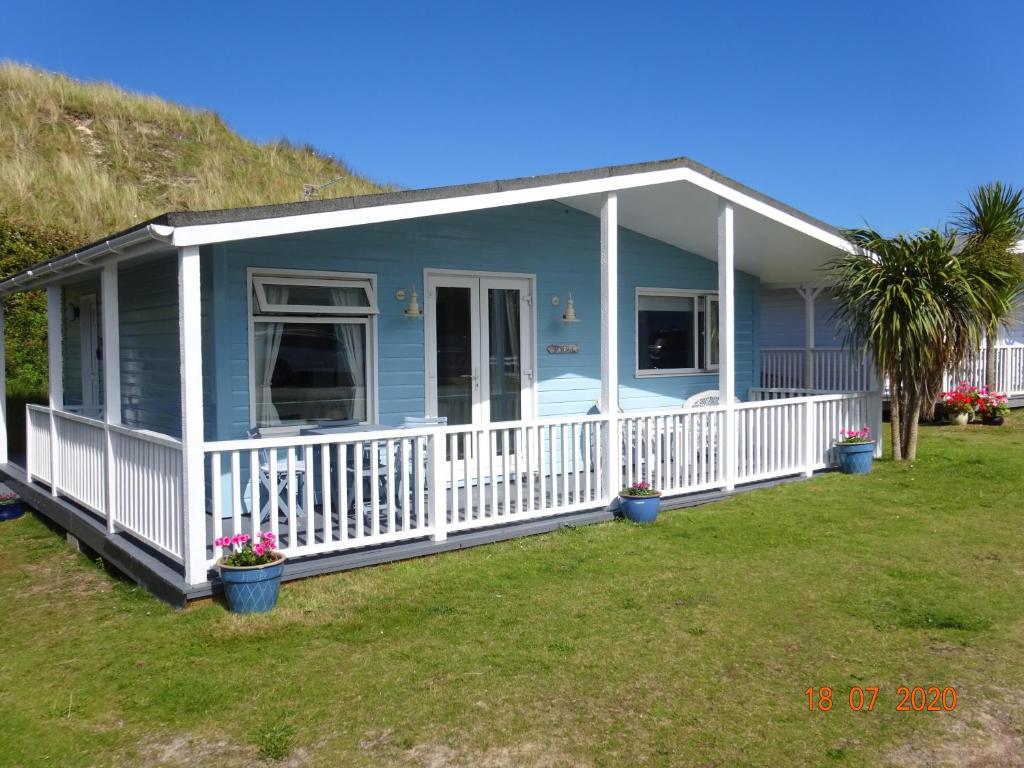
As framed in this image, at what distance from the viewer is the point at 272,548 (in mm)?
4824

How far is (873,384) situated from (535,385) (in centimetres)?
389

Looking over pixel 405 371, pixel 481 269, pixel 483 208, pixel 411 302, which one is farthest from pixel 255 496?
pixel 481 269

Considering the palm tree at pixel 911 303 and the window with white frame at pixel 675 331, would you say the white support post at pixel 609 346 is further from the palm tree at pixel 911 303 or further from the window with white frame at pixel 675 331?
the palm tree at pixel 911 303

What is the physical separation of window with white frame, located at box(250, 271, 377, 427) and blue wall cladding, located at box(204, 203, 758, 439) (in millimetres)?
112

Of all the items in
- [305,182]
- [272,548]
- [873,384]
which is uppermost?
[305,182]

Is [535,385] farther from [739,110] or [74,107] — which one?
[74,107]

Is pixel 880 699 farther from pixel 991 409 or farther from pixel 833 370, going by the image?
pixel 991 409

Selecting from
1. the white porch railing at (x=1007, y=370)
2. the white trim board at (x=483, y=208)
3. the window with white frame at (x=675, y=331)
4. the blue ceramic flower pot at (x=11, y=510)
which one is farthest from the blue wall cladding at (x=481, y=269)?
the white porch railing at (x=1007, y=370)

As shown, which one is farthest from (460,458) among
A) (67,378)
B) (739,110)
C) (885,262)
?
(739,110)

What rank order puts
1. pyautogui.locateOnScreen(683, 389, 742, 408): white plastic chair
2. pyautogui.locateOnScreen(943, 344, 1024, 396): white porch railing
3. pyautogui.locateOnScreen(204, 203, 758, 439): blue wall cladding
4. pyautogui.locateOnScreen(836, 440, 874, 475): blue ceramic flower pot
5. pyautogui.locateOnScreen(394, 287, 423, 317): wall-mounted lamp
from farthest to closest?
pyautogui.locateOnScreen(943, 344, 1024, 396): white porch railing
pyautogui.locateOnScreen(683, 389, 742, 408): white plastic chair
pyautogui.locateOnScreen(836, 440, 874, 475): blue ceramic flower pot
pyautogui.locateOnScreen(394, 287, 423, 317): wall-mounted lamp
pyautogui.locateOnScreen(204, 203, 758, 439): blue wall cladding

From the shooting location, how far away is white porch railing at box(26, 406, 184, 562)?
500 centimetres

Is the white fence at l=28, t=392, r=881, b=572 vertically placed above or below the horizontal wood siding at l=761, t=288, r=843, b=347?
below

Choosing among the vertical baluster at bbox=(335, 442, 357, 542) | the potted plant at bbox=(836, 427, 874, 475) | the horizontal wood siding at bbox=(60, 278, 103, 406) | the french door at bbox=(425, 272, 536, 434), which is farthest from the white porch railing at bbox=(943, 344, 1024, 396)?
→ the horizontal wood siding at bbox=(60, 278, 103, 406)

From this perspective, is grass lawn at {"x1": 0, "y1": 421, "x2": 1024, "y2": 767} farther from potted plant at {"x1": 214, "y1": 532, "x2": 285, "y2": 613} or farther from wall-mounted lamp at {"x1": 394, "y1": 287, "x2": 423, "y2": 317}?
wall-mounted lamp at {"x1": 394, "y1": 287, "x2": 423, "y2": 317}
